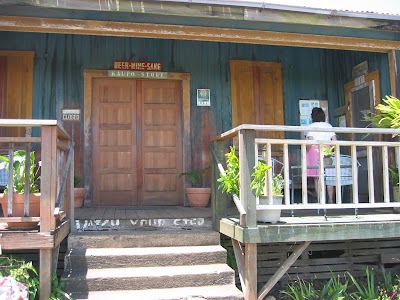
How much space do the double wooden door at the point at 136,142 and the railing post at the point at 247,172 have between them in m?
2.98

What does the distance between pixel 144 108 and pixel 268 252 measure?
3229 millimetres

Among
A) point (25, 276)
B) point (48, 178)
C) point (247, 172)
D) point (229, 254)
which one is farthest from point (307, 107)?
point (25, 276)

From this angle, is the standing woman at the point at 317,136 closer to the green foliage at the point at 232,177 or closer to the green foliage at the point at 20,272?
the green foliage at the point at 232,177

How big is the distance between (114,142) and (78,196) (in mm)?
1083

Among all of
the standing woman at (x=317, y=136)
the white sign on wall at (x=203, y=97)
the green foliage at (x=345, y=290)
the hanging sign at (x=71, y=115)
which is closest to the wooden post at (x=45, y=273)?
the green foliage at (x=345, y=290)

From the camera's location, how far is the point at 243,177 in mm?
4348

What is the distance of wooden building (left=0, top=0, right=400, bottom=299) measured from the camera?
6781mm

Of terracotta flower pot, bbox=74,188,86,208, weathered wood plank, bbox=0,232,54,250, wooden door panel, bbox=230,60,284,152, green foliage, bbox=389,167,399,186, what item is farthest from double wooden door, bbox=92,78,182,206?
green foliage, bbox=389,167,399,186

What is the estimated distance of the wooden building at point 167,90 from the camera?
6.78 metres

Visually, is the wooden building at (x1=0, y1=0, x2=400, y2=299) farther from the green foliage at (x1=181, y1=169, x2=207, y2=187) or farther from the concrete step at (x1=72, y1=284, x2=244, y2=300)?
the concrete step at (x1=72, y1=284, x2=244, y2=300)

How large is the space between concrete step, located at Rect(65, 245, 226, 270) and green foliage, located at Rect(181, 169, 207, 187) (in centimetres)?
205

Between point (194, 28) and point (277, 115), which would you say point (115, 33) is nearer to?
point (194, 28)

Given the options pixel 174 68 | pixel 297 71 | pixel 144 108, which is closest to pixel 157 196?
pixel 144 108

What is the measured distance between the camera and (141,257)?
183 inches
